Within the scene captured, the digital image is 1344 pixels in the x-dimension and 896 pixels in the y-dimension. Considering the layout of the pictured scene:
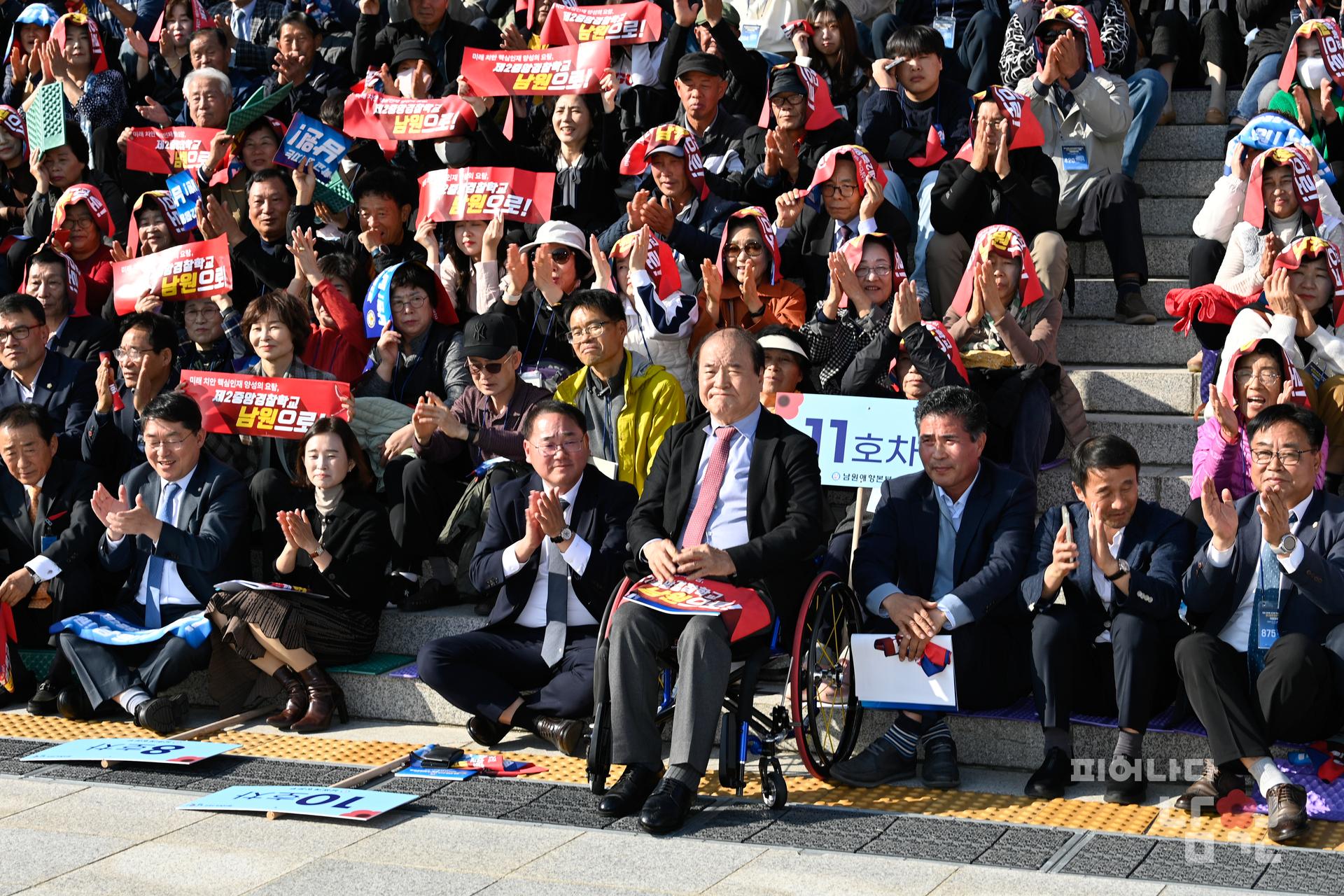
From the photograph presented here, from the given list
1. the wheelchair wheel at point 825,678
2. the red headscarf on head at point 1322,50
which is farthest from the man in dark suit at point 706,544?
the red headscarf on head at point 1322,50

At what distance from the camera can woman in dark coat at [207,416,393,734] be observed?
7.07 m

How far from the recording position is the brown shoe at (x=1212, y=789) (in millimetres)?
5656

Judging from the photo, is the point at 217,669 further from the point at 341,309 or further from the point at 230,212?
the point at 230,212

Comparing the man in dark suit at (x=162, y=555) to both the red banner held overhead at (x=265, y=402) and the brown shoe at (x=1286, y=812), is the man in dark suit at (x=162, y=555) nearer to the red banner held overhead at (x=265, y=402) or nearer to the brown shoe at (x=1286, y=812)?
the red banner held overhead at (x=265, y=402)

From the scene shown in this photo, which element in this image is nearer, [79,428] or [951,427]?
[951,427]

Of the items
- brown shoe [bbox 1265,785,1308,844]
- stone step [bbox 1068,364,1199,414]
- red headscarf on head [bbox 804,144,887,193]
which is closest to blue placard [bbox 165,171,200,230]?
red headscarf on head [bbox 804,144,887,193]

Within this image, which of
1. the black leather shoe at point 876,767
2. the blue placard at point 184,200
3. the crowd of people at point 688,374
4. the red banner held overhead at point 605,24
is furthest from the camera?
the red banner held overhead at point 605,24

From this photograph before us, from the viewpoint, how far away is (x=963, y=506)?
638 centimetres

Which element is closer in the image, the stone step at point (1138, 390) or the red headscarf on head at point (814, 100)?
the stone step at point (1138, 390)

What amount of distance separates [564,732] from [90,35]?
757cm

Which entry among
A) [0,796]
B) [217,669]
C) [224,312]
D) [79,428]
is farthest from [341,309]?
[0,796]

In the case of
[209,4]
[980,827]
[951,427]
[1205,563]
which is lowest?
[980,827]

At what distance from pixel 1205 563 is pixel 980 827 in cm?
119

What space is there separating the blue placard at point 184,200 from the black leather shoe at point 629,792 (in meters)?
5.40
